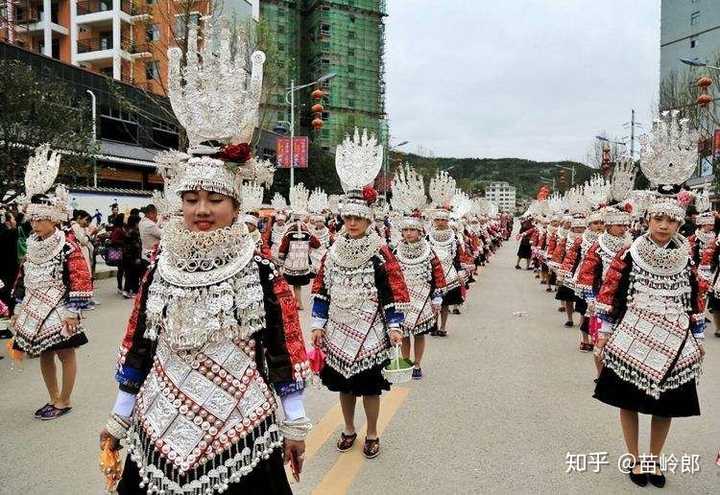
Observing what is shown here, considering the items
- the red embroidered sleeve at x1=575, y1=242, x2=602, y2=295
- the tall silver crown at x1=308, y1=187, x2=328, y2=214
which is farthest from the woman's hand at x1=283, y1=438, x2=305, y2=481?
the tall silver crown at x1=308, y1=187, x2=328, y2=214

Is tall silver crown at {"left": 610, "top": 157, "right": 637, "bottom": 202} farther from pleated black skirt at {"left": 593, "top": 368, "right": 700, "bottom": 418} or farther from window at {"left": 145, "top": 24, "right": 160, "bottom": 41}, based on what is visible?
window at {"left": 145, "top": 24, "right": 160, "bottom": 41}

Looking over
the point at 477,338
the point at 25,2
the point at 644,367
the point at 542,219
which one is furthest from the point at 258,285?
the point at 25,2

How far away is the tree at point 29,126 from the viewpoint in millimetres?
12930

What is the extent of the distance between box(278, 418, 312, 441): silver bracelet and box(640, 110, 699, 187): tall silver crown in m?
3.44

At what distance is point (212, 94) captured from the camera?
109 inches

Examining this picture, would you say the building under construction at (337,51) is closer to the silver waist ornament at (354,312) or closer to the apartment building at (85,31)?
the apartment building at (85,31)

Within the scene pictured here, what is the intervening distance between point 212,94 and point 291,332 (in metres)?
1.17

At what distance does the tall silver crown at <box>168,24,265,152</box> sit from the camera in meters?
2.79

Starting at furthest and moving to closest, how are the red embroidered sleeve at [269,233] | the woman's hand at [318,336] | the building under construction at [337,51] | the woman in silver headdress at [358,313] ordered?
the building under construction at [337,51], the red embroidered sleeve at [269,233], the woman's hand at [318,336], the woman in silver headdress at [358,313]

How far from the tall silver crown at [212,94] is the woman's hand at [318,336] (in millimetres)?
2401

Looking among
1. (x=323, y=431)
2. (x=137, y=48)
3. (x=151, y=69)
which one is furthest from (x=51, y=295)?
(x=151, y=69)

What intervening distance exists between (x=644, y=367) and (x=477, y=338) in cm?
531

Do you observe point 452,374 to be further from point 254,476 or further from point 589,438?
point 254,476

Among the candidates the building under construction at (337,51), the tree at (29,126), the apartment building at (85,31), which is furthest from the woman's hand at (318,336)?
the building under construction at (337,51)
